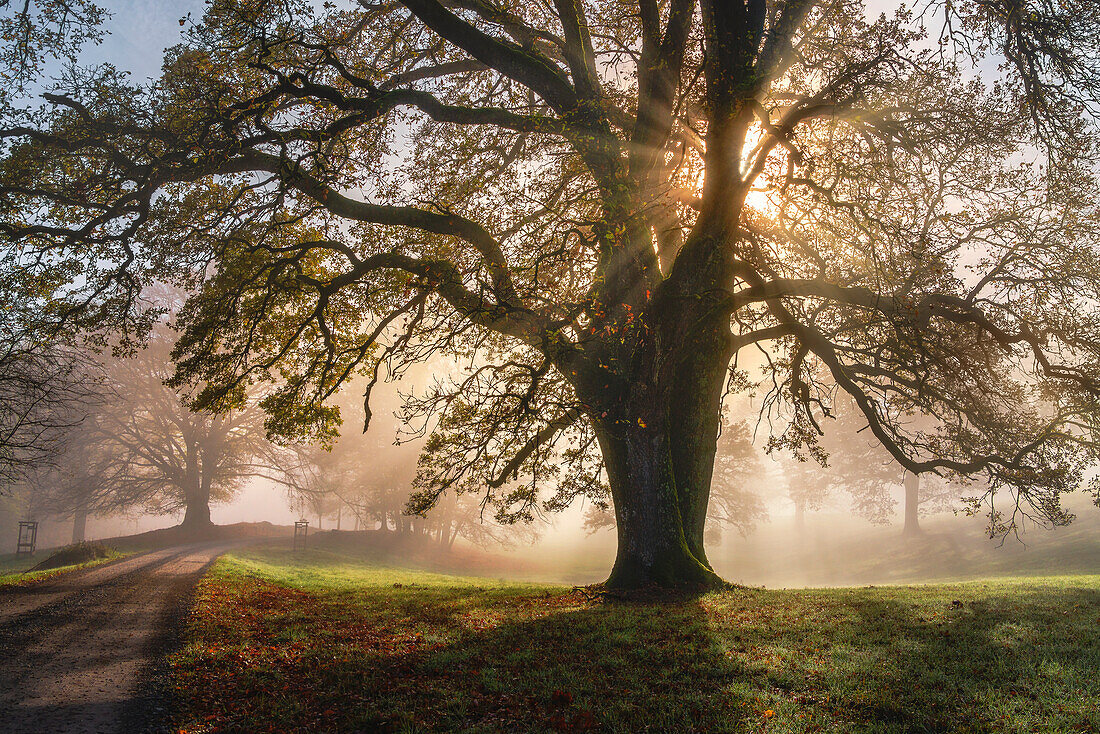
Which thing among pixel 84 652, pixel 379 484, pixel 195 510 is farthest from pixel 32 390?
pixel 379 484

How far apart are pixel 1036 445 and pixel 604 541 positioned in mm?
50586

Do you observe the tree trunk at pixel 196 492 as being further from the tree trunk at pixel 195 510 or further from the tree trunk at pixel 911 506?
the tree trunk at pixel 911 506

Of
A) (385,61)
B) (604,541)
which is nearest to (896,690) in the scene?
(385,61)

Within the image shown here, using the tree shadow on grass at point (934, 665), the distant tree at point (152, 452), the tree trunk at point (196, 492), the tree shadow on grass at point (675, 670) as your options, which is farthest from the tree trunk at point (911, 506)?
the tree trunk at point (196, 492)

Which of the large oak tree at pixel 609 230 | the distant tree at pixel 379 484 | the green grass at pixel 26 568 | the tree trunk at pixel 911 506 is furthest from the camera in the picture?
the distant tree at pixel 379 484

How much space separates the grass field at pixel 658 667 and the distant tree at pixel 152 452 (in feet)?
105

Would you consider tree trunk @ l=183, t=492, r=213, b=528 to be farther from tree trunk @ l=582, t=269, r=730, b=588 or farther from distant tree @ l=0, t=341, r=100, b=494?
tree trunk @ l=582, t=269, r=730, b=588

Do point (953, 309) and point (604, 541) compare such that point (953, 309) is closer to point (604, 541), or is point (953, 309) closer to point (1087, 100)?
point (1087, 100)

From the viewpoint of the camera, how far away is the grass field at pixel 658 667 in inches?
178

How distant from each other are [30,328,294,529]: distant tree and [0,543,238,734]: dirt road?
25639 mm

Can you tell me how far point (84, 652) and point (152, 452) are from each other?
35.3 m

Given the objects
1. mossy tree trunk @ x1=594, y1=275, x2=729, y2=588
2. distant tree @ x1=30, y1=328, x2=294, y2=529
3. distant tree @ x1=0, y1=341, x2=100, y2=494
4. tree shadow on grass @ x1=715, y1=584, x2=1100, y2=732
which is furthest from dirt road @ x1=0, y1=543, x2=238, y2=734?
distant tree @ x1=30, y1=328, x2=294, y2=529

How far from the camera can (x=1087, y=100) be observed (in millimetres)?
10117

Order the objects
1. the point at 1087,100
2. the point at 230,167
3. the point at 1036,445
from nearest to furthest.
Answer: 1. the point at 1087,100
2. the point at 230,167
3. the point at 1036,445
